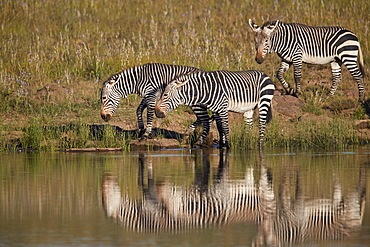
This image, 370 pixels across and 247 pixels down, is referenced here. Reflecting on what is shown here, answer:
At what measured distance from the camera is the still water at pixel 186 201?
725 centimetres

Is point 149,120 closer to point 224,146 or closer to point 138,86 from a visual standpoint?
point 138,86

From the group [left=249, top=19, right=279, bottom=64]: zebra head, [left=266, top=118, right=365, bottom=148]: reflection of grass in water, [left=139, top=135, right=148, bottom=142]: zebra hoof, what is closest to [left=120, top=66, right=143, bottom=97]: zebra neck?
[left=139, top=135, right=148, bottom=142]: zebra hoof

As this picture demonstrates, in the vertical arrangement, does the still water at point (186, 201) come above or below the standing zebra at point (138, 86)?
below

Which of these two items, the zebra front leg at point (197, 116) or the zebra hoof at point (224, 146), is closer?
the zebra hoof at point (224, 146)

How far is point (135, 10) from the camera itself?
28.9m

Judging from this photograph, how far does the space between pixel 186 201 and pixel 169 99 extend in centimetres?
687

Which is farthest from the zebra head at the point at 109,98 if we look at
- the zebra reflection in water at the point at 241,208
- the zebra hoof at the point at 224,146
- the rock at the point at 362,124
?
the zebra reflection in water at the point at 241,208

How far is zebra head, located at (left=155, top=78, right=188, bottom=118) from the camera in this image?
15656mm

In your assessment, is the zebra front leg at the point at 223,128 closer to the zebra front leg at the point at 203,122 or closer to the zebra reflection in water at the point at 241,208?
the zebra front leg at the point at 203,122

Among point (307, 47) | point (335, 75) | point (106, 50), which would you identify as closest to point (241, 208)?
point (307, 47)

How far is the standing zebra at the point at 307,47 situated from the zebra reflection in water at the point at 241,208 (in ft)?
31.4

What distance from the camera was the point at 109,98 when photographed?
681 inches

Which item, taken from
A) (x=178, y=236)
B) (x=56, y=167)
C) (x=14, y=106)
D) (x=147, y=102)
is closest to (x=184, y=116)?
(x=147, y=102)

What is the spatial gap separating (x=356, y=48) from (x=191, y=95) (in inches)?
279
